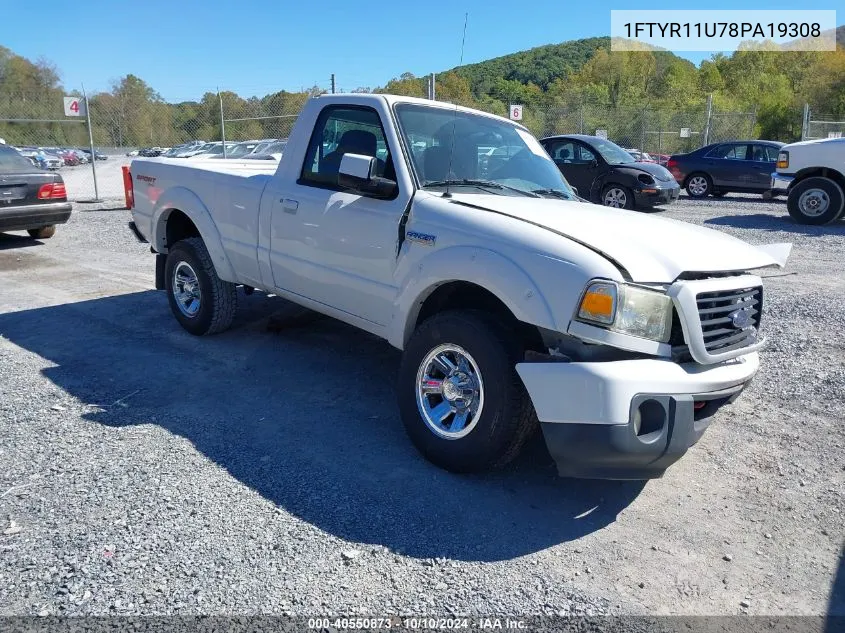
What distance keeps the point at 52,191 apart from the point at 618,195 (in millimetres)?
10611

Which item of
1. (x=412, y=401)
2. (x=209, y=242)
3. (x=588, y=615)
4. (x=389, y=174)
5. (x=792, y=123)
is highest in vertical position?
(x=792, y=123)

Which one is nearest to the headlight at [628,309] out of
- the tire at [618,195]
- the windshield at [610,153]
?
the tire at [618,195]

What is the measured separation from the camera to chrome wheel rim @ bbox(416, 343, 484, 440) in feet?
11.4

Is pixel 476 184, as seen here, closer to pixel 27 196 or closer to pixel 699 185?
pixel 27 196

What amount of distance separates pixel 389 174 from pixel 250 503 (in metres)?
2.05

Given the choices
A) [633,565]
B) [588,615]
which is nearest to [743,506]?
[633,565]

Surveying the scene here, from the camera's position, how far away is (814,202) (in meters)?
12.4

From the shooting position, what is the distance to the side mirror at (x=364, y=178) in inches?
151

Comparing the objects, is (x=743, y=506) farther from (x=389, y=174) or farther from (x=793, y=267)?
(x=793, y=267)

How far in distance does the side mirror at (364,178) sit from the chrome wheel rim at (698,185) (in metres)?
17.0

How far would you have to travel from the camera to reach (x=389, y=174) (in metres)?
4.10

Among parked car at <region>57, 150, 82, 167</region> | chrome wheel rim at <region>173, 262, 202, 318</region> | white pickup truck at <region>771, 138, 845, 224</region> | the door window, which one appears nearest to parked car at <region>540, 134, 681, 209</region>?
white pickup truck at <region>771, 138, 845, 224</region>

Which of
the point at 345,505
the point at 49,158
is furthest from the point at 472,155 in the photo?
the point at 49,158

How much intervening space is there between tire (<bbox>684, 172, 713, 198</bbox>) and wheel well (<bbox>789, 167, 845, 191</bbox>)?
621cm
